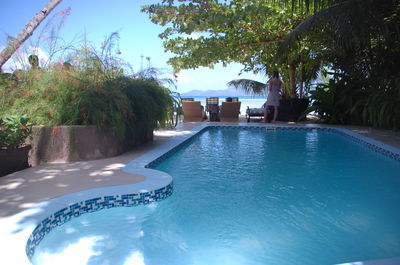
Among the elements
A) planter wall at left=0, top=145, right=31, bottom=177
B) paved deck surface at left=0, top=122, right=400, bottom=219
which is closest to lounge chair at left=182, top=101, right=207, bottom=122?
paved deck surface at left=0, top=122, right=400, bottom=219

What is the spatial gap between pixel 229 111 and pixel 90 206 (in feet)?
31.8

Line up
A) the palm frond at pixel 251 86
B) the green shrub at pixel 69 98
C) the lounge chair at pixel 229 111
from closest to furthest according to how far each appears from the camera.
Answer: the green shrub at pixel 69 98, the lounge chair at pixel 229 111, the palm frond at pixel 251 86

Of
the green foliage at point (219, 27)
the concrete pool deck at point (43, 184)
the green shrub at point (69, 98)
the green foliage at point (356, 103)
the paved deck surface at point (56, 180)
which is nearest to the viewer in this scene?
the concrete pool deck at point (43, 184)

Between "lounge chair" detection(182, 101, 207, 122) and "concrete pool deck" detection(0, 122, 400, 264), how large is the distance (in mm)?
6915

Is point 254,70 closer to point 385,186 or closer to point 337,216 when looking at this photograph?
point 385,186

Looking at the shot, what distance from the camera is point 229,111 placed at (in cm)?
1255

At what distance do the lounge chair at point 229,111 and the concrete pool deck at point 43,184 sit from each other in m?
7.21

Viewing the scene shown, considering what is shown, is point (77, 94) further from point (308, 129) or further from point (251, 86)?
point (251, 86)

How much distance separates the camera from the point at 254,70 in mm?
13969

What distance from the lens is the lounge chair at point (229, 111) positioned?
12.2 m

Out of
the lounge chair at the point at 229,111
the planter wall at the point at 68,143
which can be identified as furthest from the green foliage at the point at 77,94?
the lounge chair at the point at 229,111

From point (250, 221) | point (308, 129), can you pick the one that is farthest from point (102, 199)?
point (308, 129)

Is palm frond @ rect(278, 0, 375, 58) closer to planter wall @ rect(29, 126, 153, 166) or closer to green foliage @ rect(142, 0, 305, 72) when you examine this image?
green foliage @ rect(142, 0, 305, 72)

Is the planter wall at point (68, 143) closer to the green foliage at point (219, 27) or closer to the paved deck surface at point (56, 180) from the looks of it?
the paved deck surface at point (56, 180)
